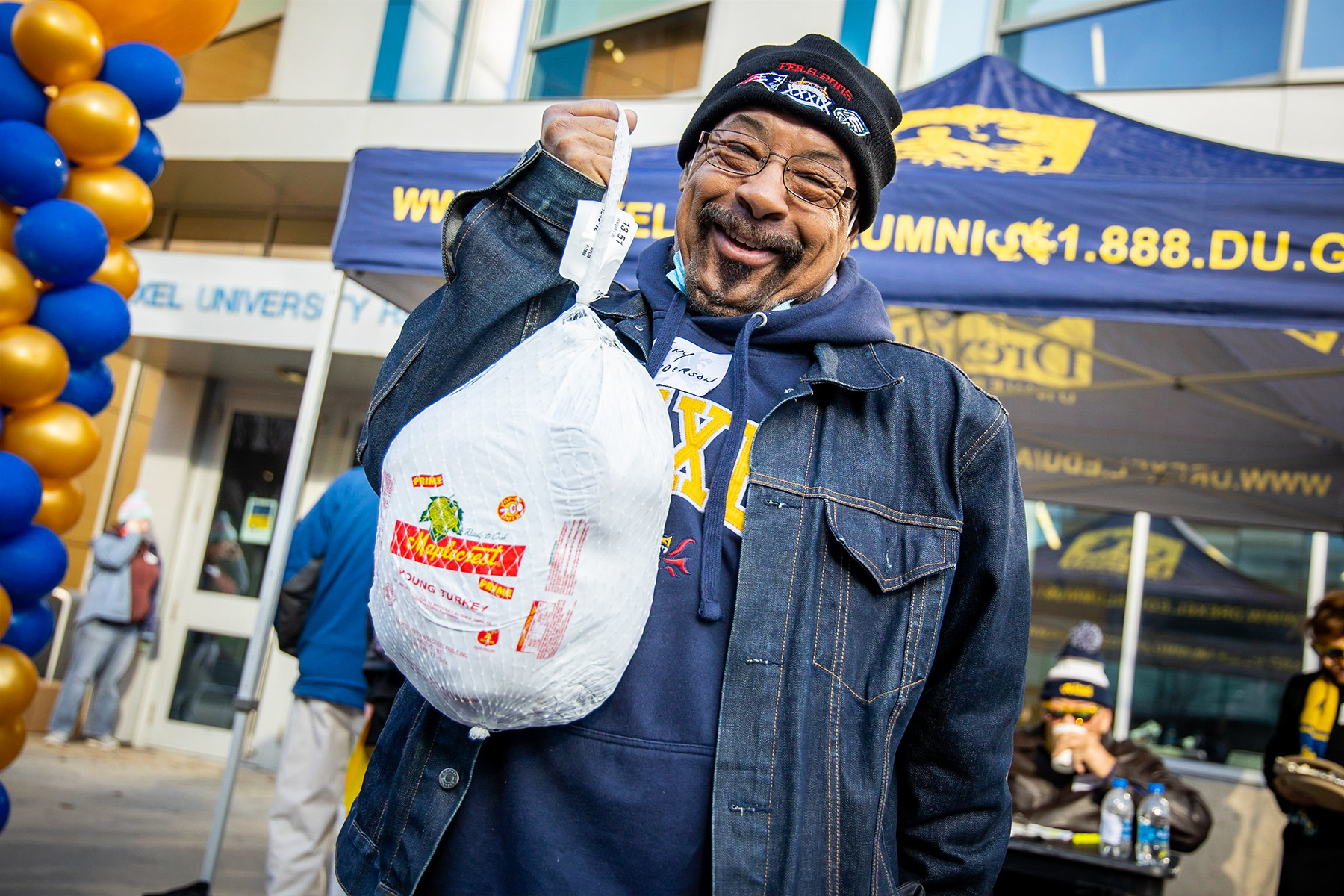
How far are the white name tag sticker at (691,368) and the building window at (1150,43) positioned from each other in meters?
6.57

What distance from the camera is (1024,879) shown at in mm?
3859

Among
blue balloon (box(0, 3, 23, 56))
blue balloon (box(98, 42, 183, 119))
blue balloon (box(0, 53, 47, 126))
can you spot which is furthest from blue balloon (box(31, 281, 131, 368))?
blue balloon (box(0, 3, 23, 56))

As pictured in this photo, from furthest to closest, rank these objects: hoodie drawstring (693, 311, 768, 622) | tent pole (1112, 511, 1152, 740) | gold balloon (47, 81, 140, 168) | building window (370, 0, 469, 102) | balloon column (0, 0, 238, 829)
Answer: building window (370, 0, 469, 102), tent pole (1112, 511, 1152, 740), gold balloon (47, 81, 140, 168), balloon column (0, 0, 238, 829), hoodie drawstring (693, 311, 768, 622)

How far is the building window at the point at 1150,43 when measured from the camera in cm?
664

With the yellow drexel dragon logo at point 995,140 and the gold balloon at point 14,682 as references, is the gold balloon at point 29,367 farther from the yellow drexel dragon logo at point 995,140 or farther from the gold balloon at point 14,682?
the yellow drexel dragon logo at point 995,140

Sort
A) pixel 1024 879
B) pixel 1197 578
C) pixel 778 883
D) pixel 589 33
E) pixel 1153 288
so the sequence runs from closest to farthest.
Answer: pixel 778 883
pixel 1153 288
pixel 1024 879
pixel 1197 578
pixel 589 33

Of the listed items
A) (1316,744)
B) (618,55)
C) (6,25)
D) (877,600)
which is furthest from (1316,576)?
(6,25)

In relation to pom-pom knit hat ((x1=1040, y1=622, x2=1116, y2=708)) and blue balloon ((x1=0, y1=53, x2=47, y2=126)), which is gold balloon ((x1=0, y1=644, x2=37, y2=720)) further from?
pom-pom knit hat ((x1=1040, y1=622, x2=1116, y2=708))

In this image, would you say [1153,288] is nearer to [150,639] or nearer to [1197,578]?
[1197,578]

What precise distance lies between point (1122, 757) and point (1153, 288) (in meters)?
2.37

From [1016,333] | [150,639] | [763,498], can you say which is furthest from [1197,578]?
[150,639]

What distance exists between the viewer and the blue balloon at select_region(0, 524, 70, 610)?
3801mm

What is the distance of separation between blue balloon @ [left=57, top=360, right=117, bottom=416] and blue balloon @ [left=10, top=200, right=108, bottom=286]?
45 cm

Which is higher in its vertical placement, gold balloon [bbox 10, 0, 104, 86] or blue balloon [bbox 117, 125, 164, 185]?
gold balloon [bbox 10, 0, 104, 86]
